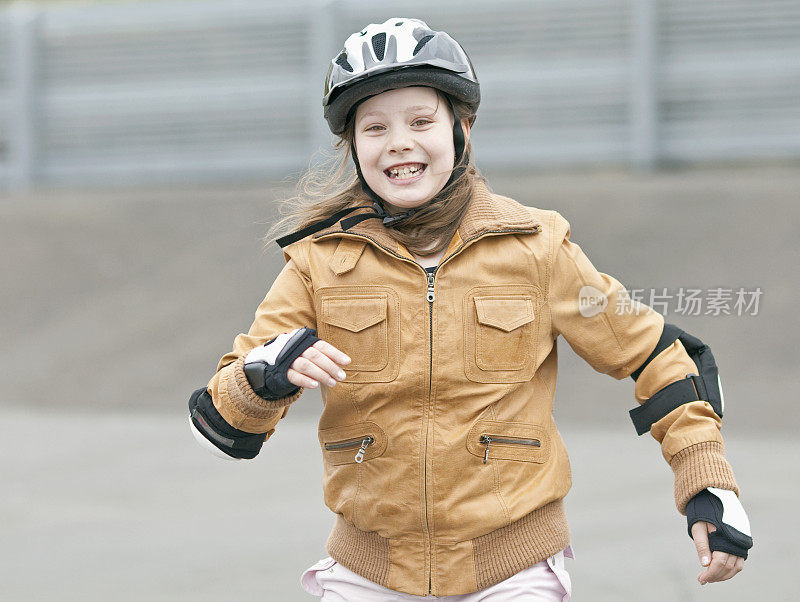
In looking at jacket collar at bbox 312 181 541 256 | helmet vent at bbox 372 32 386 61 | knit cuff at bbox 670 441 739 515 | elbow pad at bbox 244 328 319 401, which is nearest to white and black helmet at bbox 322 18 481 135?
helmet vent at bbox 372 32 386 61

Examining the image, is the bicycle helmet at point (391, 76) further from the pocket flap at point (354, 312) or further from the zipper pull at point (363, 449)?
the zipper pull at point (363, 449)

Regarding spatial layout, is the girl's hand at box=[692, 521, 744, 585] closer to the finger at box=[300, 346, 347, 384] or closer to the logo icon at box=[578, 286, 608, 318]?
the logo icon at box=[578, 286, 608, 318]

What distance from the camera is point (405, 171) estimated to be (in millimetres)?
2824

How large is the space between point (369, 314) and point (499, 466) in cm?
48

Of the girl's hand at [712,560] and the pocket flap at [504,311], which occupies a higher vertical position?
the pocket flap at [504,311]

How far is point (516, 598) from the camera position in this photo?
263 centimetres

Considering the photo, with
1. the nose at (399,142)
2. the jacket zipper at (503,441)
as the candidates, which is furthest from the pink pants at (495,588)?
the nose at (399,142)

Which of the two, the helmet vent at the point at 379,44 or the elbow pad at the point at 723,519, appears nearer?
the elbow pad at the point at 723,519

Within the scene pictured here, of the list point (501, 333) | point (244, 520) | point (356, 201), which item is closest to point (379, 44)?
point (356, 201)

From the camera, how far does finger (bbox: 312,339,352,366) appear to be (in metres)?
2.43

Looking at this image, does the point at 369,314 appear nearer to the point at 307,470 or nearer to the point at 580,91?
the point at 307,470

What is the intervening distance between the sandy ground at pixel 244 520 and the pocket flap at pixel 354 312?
8.10ft

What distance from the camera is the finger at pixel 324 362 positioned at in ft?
7.97

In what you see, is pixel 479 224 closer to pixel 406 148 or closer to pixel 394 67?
pixel 406 148
